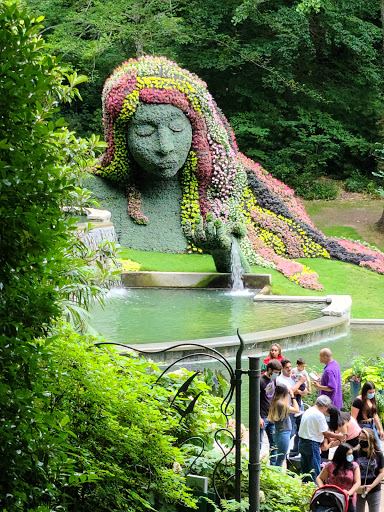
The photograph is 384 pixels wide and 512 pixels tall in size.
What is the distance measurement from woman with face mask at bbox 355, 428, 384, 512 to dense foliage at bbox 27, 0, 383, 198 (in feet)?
68.9

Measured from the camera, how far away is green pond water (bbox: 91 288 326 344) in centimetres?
1134

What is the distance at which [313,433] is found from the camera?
21.8 feet

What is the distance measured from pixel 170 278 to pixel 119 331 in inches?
171

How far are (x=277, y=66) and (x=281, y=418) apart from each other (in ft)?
77.2

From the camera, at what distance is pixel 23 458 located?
9.89 feet

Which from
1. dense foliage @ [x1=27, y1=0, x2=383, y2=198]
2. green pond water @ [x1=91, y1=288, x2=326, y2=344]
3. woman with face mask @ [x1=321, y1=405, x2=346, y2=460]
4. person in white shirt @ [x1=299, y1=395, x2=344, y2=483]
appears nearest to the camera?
woman with face mask @ [x1=321, y1=405, x2=346, y2=460]

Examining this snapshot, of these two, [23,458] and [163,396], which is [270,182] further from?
[23,458]

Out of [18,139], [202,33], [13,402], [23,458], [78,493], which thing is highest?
[202,33]

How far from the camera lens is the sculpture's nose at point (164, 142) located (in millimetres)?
17016

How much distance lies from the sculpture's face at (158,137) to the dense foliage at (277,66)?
29.4 feet

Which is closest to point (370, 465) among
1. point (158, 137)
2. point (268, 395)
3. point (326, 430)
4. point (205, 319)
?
point (326, 430)

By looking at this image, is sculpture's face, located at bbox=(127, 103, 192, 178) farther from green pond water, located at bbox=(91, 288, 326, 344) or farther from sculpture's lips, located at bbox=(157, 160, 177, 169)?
green pond water, located at bbox=(91, 288, 326, 344)

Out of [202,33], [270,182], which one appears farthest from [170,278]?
[202,33]

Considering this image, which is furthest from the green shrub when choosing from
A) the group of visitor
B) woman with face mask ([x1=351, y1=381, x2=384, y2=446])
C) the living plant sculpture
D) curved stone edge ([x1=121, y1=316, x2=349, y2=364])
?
the living plant sculpture
